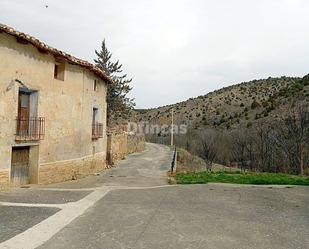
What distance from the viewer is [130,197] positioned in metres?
11.4

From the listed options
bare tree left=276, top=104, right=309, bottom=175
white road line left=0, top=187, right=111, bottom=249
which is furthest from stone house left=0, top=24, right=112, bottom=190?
bare tree left=276, top=104, right=309, bottom=175

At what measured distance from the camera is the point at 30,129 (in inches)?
561

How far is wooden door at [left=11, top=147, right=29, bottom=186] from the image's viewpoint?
13758mm

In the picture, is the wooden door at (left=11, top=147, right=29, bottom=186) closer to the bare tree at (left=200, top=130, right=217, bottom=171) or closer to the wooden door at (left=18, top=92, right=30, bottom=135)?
the wooden door at (left=18, top=92, right=30, bottom=135)

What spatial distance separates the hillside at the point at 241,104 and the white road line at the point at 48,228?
30.8 meters

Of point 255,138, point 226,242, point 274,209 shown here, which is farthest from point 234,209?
point 255,138

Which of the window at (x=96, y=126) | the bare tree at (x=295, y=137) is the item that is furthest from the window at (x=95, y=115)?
the bare tree at (x=295, y=137)

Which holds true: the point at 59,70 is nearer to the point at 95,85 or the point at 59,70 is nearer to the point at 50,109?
the point at 50,109

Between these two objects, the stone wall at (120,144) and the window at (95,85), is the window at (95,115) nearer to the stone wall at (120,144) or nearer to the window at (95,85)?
the window at (95,85)

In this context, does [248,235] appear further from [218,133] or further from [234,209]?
[218,133]

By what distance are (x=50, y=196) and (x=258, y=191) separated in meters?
7.30

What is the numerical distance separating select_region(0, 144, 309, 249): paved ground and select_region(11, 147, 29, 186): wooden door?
234 centimetres

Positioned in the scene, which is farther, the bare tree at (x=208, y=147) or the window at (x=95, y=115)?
the bare tree at (x=208, y=147)

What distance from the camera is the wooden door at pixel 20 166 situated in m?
13.8
